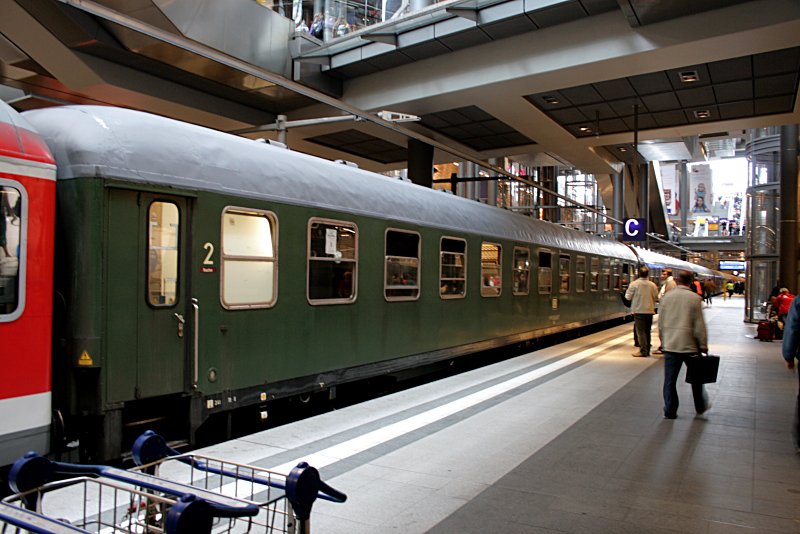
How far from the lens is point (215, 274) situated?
6.22 m

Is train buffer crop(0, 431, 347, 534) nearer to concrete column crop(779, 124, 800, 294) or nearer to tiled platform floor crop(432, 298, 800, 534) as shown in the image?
tiled platform floor crop(432, 298, 800, 534)

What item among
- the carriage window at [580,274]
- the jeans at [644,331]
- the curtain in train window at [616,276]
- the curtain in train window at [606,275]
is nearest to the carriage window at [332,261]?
the jeans at [644,331]

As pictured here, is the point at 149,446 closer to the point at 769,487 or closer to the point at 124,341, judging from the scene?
the point at 124,341

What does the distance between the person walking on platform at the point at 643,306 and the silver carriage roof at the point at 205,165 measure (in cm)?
547

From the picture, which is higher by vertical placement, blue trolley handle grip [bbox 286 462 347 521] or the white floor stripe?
blue trolley handle grip [bbox 286 462 347 521]

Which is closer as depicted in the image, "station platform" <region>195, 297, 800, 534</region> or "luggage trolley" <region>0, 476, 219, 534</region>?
"luggage trolley" <region>0, 476, 219, 534</region>

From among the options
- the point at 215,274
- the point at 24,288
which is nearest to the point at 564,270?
the point at 215,274

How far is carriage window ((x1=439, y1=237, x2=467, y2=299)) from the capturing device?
10.5 m

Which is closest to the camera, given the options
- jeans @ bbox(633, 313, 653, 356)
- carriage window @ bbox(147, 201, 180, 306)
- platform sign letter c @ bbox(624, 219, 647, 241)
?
carriage window @ bbox(147, 201, 180, 306)

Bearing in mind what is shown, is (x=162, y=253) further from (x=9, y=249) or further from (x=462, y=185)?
(x=462, y=185)

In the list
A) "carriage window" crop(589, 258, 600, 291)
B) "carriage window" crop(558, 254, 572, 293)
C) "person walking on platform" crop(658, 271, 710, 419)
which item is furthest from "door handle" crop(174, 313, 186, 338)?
"carriage window" crop(589, 258, 600, 291)

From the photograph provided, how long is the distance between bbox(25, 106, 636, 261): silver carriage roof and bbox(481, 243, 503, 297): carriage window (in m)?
2.12

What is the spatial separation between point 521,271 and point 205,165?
8875mm

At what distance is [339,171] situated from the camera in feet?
27.2
